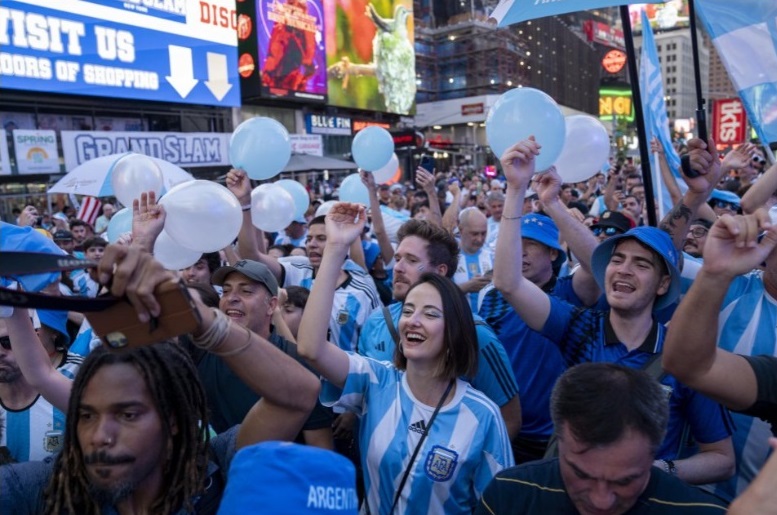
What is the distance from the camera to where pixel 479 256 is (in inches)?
203

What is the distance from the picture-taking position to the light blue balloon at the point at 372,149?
5863 mm

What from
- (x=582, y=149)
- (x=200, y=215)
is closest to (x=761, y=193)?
(x=582, y=149)

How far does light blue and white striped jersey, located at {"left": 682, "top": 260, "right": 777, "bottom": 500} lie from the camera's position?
2283 mm

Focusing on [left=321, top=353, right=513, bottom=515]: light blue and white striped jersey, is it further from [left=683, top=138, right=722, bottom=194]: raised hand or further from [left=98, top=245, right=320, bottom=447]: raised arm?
[left=683, top=138, right=722, bottom=194]: raised hand

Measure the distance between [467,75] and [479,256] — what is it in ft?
179

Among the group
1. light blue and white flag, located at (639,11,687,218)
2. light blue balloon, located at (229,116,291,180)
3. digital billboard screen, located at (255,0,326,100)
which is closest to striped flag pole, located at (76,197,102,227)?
light blue balloon, located at (229,116,291,180)

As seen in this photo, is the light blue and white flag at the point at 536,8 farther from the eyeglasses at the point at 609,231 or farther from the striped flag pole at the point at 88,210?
the striped flag pole at the point at 88,210

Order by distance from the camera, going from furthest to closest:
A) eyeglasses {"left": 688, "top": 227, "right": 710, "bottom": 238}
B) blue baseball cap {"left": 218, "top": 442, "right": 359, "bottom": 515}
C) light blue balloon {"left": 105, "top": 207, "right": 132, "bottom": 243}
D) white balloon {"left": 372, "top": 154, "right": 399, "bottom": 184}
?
white balloon {"left": 372, "top": 154, "right": 399, "bottom": 184} < eyeglasses {"left": 688, "top": 227, "right": 710, "bottom": 238} < light blue balloon {"left": 105, "top": 207, "right": 132, "bottom": 243} < blue baseball cap {"left": 218, "top": 442, "right": 359, "bottom": 515}

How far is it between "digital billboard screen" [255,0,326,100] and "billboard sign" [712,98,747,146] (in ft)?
64.4

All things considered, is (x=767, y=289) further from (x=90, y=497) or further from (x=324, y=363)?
(x=90, y=497)

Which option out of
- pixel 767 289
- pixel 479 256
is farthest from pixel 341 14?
pixel 767 289

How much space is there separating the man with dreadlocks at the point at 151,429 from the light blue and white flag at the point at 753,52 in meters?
3.21

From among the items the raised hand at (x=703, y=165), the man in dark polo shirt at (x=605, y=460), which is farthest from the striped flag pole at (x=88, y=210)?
the man in dark polo shirt at (x=605, y=460)

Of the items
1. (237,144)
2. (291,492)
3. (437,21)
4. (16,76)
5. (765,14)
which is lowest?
(291,492)
